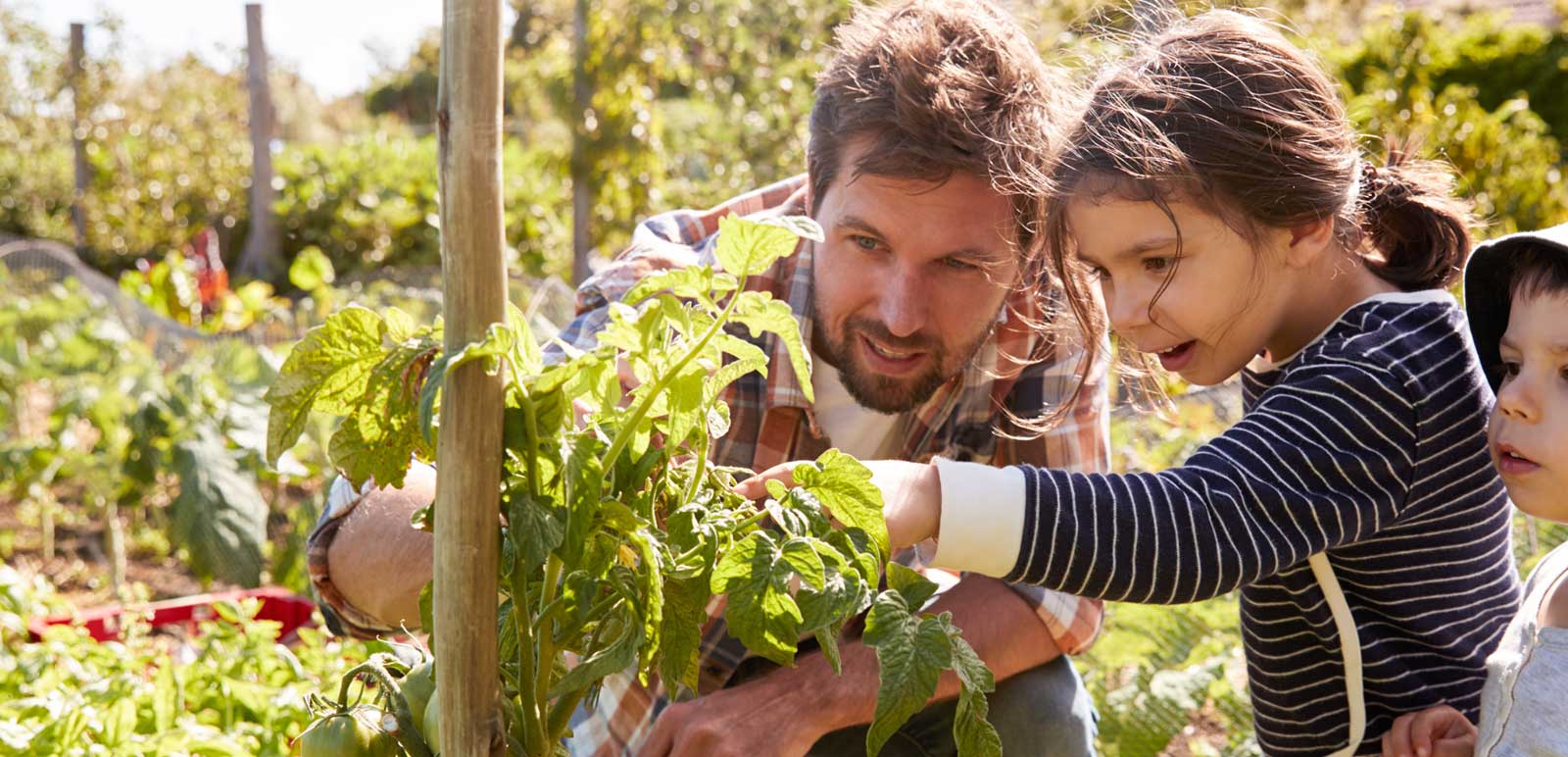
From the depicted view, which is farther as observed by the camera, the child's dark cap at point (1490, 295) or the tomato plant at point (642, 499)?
the child's dark cap at point (1490, 295)

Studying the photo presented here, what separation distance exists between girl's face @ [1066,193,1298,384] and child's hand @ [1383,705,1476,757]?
415 mm

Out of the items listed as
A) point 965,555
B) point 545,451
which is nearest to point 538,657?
point 545,451

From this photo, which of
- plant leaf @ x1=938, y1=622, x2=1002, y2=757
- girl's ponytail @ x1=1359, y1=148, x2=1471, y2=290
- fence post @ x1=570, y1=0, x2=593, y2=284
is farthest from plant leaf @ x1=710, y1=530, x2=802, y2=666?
fence post @ x1=570, y1=0, x2=593, y2=284

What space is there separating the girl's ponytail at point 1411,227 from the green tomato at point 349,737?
1127 millimetres

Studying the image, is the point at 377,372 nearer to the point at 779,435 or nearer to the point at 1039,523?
the point at 1039,523

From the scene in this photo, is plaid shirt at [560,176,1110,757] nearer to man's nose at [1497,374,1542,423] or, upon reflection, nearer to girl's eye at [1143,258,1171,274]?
girl's eye at [1143,258,1171,274]

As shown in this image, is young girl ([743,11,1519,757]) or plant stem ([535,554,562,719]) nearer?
plant stem ([535,554,562,719])

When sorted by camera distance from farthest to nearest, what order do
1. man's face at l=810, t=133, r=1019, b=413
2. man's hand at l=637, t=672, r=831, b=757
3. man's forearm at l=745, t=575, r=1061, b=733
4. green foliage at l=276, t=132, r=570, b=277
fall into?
green foliage at l=276, t=132, r=570, b=277
man's face at l=810, t=133, r=1019, b=413
man's forearm at l=745, t=575, r=1061, b=733
man's hand at l=637, t=672, r=831, b=757

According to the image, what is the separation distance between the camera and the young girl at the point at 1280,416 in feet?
3.77

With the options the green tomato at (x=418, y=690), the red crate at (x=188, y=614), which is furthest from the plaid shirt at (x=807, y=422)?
the red crate at (x=188, y=614)

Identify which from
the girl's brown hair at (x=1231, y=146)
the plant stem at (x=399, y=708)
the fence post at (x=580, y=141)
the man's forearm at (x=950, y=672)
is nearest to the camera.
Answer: the plant stem at (x=399, y=708)

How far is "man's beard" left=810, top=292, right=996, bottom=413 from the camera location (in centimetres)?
173

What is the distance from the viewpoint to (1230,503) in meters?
1.17

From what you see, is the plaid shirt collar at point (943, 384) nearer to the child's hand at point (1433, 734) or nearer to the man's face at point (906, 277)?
the man's face at point (906, 277)
